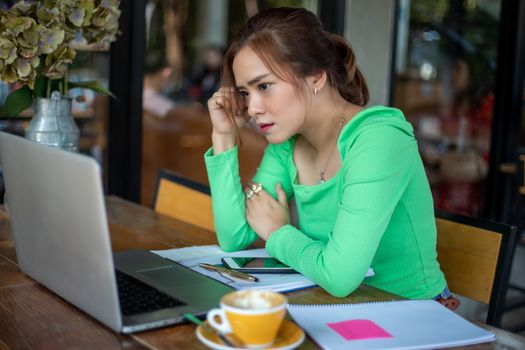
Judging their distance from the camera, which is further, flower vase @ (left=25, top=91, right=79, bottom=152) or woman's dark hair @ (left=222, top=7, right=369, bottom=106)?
flower vase @ (left=25, top=91, right=79, bottom=152)

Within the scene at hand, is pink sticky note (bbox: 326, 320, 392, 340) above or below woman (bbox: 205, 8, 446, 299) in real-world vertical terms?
below

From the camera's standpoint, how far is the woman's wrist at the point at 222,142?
1.81 metres

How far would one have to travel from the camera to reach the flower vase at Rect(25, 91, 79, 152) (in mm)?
1962

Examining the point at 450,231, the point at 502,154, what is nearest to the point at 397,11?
the point at 502,154

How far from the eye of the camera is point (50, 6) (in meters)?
1.92

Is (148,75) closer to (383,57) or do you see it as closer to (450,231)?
(383,57)

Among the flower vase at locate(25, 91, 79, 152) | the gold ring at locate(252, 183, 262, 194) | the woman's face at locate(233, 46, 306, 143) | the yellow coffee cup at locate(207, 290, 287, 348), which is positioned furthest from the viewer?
the flower vase at locate(25, 91, 79, 152)

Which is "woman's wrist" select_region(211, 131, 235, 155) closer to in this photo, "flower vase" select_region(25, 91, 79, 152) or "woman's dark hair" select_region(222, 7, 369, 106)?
"woman's dark hair" select_region(222, 7, 369, 106)

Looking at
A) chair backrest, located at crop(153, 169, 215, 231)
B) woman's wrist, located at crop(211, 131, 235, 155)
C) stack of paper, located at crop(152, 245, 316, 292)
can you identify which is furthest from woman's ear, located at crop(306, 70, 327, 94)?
chair backrest, located at crop(153, 169, 215, 231)

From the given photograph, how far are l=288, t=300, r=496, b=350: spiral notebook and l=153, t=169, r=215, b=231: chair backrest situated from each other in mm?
911

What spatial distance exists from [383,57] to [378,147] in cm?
239

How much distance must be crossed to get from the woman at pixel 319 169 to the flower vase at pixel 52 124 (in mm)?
414

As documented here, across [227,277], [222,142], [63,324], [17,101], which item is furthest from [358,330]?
[17,101]

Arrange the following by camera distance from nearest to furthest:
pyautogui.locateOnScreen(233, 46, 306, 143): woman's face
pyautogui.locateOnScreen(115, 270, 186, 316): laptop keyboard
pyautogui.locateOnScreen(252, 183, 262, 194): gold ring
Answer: pyautogui.locateOnScreen(115, 270, 186, 316): laptop keyboard
pyautogui.locateOnScreen(233, 46, 306, 143): woman's face
pyautogui.locateOnScreen(252, 183, 262, 194): gold ring
